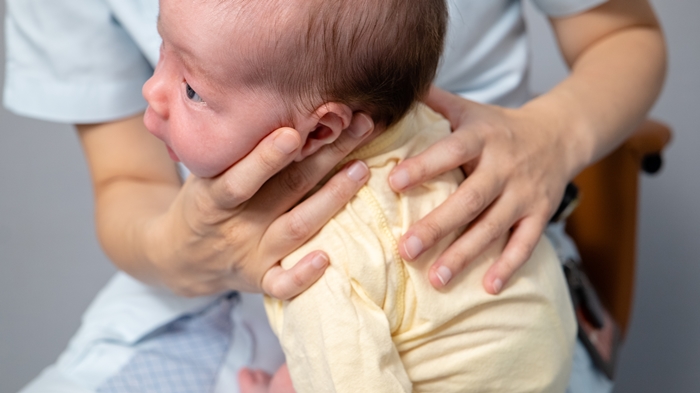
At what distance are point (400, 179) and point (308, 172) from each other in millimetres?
83

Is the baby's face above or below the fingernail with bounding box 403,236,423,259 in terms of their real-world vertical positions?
above

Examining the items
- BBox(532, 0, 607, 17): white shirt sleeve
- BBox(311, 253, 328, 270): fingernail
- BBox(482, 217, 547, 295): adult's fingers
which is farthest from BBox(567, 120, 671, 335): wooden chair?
BBox(311, 253, 328, 270): fingernail

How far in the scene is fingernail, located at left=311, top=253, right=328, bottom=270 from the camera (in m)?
0.51

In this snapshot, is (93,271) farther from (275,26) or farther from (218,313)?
(275,26)

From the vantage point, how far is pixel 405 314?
54cm

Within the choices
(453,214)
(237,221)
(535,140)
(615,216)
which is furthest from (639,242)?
(237,221)

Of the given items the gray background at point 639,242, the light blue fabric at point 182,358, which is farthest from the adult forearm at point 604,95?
the gray background at point 639,242

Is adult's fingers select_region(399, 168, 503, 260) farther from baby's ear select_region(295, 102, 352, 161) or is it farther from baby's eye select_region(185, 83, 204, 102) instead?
baby's eye select_region(185, 83, 204, 102)

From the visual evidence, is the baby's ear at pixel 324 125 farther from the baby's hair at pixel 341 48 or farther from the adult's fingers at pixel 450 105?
the adult's fingers at pixel 450 105

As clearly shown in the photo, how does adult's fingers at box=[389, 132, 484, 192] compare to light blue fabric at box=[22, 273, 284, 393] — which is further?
light blue fabric at box=[22, 273, 284, 393]

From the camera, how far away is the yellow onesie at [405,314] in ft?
1.64

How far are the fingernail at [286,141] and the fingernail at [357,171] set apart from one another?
2.9 inches

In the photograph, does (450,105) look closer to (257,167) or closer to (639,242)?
(257,167)

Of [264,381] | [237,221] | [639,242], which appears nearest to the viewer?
[237,221]
